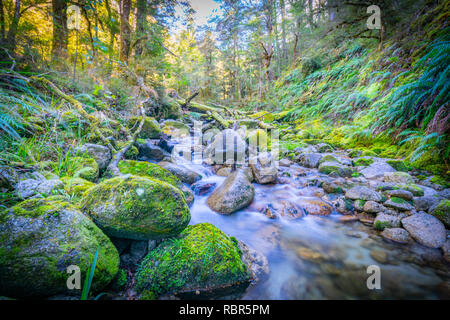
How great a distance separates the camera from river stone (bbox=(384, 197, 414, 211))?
9.40ft

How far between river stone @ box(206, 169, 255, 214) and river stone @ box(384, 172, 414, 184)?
9.94 feet

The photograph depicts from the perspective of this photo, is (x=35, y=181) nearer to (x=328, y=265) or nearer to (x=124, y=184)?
(x=124, y=184)

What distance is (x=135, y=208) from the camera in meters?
1.66

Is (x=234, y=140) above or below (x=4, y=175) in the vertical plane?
above

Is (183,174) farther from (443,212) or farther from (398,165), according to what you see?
(398,165)

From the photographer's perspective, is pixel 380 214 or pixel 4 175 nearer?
pixel 4 175

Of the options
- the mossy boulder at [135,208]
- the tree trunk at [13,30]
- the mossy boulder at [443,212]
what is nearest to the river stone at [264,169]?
the mossy boulder at [443,212]

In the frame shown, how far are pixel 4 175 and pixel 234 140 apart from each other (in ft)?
16.4

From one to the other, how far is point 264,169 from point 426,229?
3.11 meters

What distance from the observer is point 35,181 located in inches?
78.4

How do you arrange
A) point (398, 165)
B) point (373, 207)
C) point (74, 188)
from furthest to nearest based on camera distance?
point (398, 165) < point (373, 207) < point (74, 188)

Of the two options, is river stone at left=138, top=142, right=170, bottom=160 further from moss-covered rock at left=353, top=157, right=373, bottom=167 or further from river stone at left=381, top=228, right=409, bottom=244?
moss-covered rock at left=353, top=157, right=373, bottom=167

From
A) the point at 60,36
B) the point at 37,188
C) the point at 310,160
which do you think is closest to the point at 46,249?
the point at 37,188

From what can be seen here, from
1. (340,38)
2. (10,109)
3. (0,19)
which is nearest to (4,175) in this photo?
(10,109)
